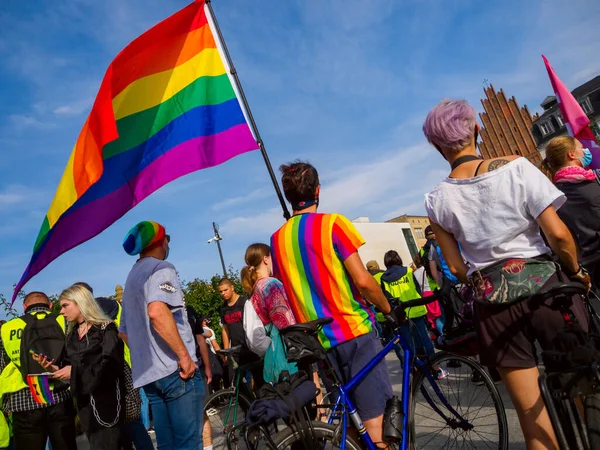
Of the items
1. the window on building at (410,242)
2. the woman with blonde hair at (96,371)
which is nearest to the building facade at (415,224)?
the window on building at (410,242)

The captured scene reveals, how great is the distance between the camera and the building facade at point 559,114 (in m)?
48.4

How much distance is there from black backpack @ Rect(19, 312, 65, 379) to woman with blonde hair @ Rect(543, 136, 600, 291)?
4563mm

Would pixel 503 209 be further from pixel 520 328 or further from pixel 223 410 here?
pixel 223 410

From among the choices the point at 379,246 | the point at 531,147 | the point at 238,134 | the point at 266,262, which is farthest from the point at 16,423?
the point at 531,147

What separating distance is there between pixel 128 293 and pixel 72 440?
83.7 inches

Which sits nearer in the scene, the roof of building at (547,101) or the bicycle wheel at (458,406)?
the bicycle wheel at (458,406)

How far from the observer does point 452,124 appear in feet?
7.66

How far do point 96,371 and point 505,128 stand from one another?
71992 mm

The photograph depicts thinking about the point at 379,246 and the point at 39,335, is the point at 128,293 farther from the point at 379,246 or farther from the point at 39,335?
the point at 379,246

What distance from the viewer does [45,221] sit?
479 cm

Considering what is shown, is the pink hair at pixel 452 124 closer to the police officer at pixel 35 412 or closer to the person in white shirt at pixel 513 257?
the person in white shirt at pixel 513 257

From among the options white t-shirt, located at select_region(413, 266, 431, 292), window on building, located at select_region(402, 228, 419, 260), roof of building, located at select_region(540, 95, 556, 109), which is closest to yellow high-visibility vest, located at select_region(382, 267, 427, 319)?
white t-shirt, located at select_region(413, 266, 431, 292)

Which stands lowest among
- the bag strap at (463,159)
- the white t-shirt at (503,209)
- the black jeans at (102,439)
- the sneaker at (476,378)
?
the sneaker at (476,378)

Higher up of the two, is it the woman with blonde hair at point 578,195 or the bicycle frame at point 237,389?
the woman with blonde hair at point 578,195
